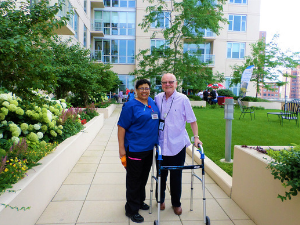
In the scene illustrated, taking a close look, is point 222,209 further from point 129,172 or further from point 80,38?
point 80,38

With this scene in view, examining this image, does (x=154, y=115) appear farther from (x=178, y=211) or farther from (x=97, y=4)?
(x=97, y=4)

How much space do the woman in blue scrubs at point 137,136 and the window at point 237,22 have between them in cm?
2865

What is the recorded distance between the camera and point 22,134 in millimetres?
4590

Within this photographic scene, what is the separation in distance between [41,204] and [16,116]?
192 cm

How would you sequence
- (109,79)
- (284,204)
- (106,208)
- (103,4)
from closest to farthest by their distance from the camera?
(284,204)
(106,208)
(109,79)
(103,4)

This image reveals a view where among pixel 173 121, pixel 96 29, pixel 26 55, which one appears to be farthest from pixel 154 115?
pixel 96 29

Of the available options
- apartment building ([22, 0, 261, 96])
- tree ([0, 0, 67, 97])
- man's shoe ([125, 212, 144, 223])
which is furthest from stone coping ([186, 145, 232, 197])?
apartment building ([22, 0, 261, 96])

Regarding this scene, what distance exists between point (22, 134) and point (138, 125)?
8.56ft

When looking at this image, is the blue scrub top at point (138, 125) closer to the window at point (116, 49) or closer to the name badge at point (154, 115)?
the name badge at point (154, 115)

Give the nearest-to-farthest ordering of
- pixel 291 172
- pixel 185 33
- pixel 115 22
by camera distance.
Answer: pixel 291 172 → pixel 185 33 → pixel 115 22

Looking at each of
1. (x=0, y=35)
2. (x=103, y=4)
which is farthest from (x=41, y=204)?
(x=103, y=4)

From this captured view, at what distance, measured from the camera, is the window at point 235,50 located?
28938 mm

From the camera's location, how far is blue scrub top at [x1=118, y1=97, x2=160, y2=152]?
123 inches

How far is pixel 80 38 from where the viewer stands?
20.6 metres
